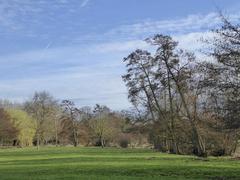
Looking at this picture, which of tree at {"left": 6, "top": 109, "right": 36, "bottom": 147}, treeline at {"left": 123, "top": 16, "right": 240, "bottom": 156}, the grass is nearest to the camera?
the grass

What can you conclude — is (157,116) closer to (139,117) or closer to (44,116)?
(139,117)

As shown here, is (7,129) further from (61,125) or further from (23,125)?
(61,125)

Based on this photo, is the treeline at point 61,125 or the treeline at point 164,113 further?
the treeline at point 61,125

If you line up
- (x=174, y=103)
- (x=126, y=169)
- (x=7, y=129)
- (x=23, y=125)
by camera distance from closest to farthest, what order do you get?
(x=126, y=169)
(x=174, y=103)
(x=7, y=129)
(x=23, y=125)

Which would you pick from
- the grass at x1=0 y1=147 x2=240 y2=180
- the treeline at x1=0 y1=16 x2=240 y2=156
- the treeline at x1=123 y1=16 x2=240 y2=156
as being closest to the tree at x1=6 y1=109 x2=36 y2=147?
the treeline at x1=0 y1=16 x2=240 y2=156

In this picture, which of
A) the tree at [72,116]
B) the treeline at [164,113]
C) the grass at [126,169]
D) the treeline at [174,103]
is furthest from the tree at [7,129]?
the grass at [126,169]

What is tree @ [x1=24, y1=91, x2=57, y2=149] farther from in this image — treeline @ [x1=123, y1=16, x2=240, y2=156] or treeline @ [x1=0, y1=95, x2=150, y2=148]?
treeline @ [x1=123, y1=16, x2=240, y2=156]

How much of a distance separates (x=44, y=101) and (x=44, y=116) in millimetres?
4332

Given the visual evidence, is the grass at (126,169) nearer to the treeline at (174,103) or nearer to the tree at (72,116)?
the treeline at (174,103)

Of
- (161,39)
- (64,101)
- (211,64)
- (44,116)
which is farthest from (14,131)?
(211,64)

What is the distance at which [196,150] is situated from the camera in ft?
252

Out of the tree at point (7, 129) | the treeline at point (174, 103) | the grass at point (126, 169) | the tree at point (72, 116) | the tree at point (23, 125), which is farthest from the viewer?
the tree at point (72, 116)

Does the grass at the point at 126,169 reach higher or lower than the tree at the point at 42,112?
lower

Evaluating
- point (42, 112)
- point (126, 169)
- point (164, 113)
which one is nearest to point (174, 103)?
point (164, 113)
